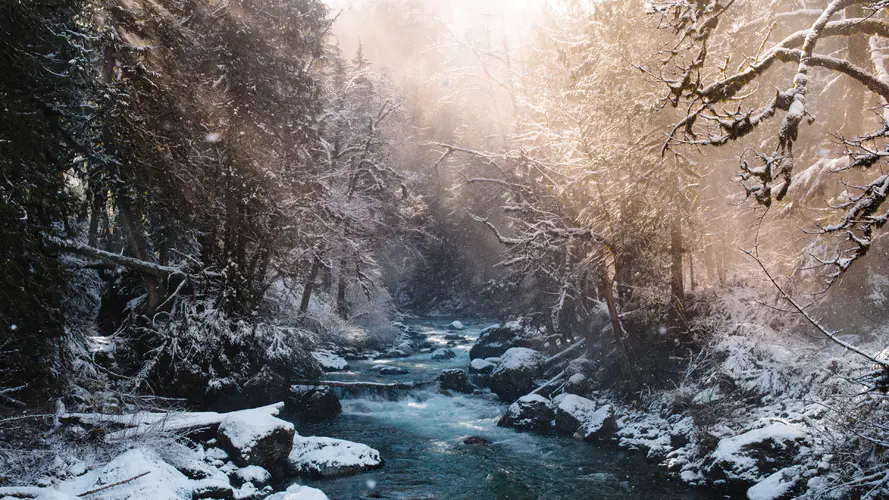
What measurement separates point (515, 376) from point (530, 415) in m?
2.79

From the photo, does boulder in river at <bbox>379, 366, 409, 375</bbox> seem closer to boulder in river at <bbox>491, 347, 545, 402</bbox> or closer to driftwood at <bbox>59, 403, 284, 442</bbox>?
boulder in river at <bbox>491, 347, 545, 402</bbox>

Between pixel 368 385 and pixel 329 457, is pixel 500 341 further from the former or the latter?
pixel 329 457

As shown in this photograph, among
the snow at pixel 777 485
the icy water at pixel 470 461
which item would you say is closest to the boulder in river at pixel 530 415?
the icy water at pixel 470 461

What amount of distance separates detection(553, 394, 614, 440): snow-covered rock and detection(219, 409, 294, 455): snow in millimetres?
6889

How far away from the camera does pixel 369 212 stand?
26.2 m

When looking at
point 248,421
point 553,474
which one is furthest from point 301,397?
point 553,474

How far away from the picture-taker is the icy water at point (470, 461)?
9.48 meters

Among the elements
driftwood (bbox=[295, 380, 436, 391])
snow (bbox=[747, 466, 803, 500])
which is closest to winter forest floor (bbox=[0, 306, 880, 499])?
snow (bbox=[747, 466, 803, 500])

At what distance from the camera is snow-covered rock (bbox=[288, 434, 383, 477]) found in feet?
33.1

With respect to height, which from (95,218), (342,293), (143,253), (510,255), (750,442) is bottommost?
(750,442)

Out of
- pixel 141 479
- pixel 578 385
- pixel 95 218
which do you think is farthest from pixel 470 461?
pixel 95 218

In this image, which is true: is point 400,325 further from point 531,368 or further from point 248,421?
point 248,421

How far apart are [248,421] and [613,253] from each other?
31.2ft

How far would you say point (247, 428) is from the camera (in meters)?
9.94
